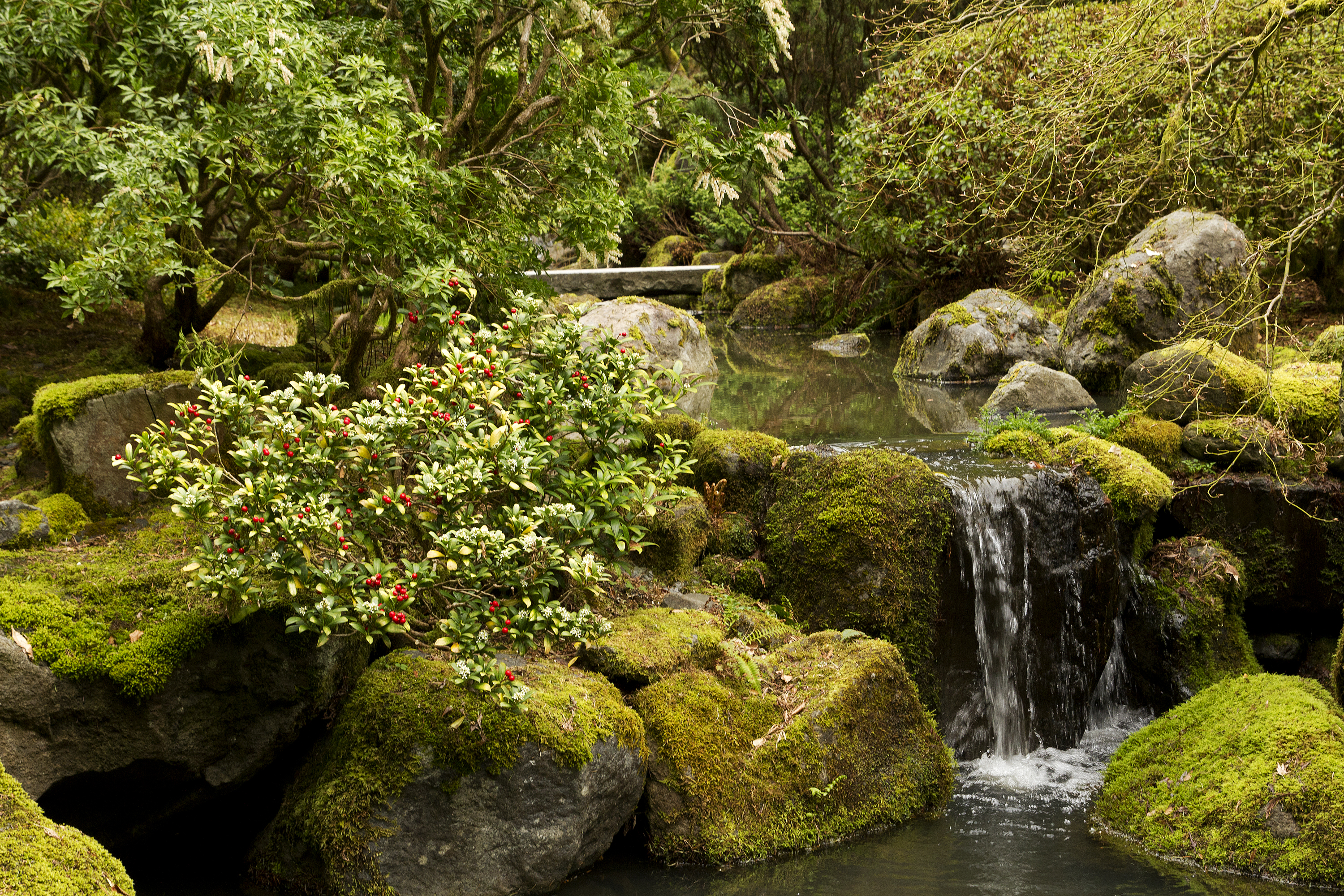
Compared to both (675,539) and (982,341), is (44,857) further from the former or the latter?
(982,341)

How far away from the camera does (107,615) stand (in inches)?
197

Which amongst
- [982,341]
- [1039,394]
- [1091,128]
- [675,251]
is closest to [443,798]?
[1091,128]

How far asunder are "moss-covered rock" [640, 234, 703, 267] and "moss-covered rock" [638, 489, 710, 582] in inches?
1013

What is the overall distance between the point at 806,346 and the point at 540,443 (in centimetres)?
1501

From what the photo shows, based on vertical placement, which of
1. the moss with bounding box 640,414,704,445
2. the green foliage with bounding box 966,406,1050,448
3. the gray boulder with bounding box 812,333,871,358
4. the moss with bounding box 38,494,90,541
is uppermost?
the moss with bounding box 38,494,90,541

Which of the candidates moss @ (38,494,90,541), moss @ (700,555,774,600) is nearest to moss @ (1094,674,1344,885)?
moss @ (700,555,774,600)

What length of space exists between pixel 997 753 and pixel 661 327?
8.94 metres

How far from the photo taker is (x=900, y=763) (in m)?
6.13

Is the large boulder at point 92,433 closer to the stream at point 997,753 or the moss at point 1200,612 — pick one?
the stream at point 997,753

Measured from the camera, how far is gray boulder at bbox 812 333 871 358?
61.6 ft

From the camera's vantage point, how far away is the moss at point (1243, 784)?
5.32 metres

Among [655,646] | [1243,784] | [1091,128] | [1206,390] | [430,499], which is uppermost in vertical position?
[1091,128]

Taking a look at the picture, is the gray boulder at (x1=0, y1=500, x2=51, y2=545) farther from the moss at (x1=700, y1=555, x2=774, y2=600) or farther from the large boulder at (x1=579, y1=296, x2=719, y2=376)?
the large boulder at (x1=579, y1=296, x2=719, y2=376)

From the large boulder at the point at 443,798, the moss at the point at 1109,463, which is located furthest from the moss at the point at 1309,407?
the large boulder at the point at 443,798
